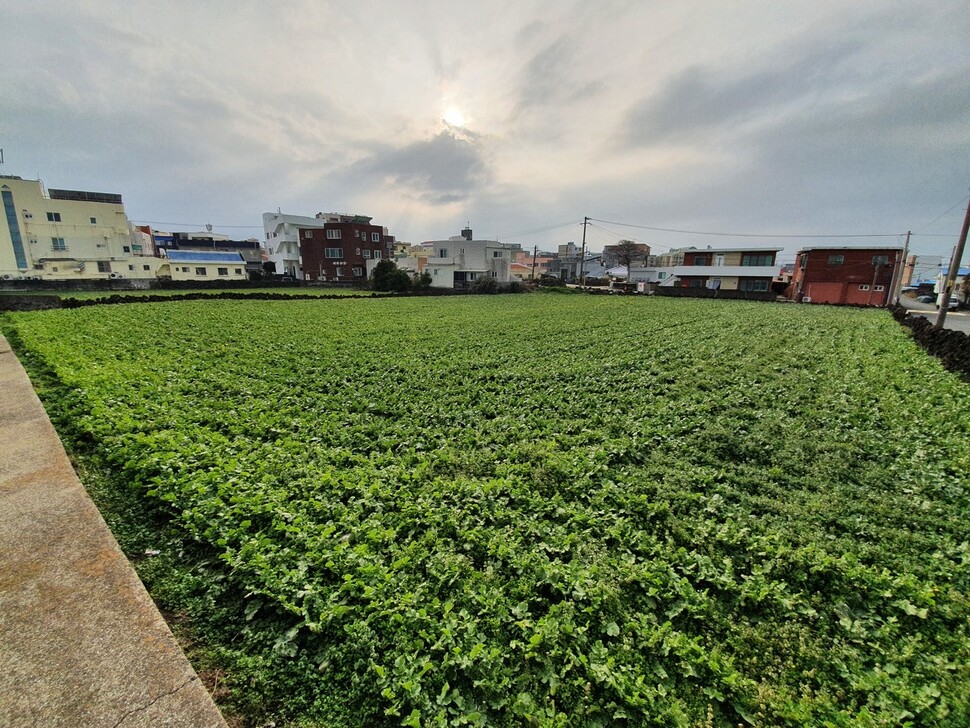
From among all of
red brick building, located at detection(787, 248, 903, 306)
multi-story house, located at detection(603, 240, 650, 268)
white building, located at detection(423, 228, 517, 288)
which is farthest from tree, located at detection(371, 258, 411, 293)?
multi-story house, located at detection(603, 240, 650, 268)

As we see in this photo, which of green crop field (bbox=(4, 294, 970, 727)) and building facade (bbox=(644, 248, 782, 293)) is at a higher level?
building facade (bbox=(644, 248, 782, 293))

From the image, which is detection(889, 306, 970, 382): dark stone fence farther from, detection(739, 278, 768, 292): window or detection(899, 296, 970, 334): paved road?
detection(739, 278, 768, 292): window

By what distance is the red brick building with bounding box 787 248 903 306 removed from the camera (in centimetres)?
3831

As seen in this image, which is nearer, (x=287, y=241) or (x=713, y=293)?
(x=713, y=293)

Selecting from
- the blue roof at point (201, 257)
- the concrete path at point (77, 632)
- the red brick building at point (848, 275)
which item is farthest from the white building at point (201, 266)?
the red brick building at point (848, 275)

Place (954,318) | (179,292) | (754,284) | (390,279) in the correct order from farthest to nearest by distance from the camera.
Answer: (754,284), (390,279), (179,292), (954,318)

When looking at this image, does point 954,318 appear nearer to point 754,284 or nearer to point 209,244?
point 754,284

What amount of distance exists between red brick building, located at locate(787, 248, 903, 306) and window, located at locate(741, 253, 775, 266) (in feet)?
9.34

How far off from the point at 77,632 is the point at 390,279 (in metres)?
→ 38.6

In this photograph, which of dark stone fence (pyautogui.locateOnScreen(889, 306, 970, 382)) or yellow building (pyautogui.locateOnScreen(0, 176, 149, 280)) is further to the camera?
yellow building (pyautogui.locateOnScreen(0, 176, 149, 280))

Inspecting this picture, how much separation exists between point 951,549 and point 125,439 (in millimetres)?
9076

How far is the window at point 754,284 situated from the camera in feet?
147

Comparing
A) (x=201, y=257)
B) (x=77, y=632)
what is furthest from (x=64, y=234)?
(x=77, y=632)

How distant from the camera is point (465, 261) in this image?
169 ft
